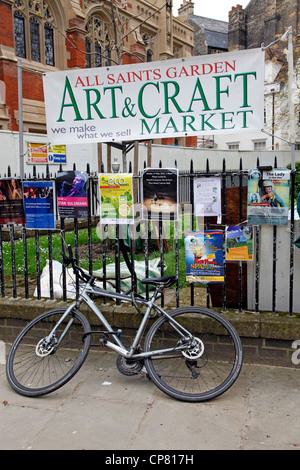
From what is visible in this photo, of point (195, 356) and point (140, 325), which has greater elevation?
point (140, 325)

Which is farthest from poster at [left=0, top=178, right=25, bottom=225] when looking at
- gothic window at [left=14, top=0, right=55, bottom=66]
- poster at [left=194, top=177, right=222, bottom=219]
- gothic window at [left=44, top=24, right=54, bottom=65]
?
gothic window at [left=44, top=24, right=54, bottom=65]

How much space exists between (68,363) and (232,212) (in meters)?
2.17

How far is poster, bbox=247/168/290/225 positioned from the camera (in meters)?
3.63

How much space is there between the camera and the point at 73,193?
413 cm

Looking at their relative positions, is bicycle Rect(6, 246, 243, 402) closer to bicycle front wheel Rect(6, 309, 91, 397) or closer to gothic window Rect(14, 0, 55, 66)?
bicycle front wheel Rect(6, 309, 91, 397)

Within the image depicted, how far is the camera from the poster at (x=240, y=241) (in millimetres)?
3785

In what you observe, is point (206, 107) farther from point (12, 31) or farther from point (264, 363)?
point (12, 31)

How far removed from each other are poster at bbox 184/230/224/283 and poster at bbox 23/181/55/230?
1.48 m

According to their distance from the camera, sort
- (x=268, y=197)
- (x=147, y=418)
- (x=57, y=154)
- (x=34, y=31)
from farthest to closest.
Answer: (x=34, y=31) → (x=57, y=154) → (x=268, y=197) → (x=147, y=418)

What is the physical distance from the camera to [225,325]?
3.39 meters

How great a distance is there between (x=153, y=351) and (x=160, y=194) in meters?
1.46

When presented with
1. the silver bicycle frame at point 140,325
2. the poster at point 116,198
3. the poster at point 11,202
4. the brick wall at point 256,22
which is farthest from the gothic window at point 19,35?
the brick wall at point 256,22

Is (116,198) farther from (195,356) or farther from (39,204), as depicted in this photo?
(195,356)

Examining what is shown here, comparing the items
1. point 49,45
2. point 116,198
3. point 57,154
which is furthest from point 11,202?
point 49,45
